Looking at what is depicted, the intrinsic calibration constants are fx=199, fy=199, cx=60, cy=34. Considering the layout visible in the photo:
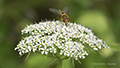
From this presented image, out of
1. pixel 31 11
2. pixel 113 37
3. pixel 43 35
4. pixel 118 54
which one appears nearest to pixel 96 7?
pixel 113 37

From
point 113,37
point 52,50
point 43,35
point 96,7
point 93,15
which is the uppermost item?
point 96,7

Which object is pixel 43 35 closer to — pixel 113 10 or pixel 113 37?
pixel 113 37

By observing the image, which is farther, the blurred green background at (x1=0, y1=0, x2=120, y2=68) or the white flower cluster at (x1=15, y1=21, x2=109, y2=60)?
the blurred green background at (x1=0, y1=0, x2=120, y2=68)

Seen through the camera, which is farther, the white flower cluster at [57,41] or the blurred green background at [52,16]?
Result: the blurred green background at [52,16]

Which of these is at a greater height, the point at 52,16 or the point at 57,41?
the point at 52,16
